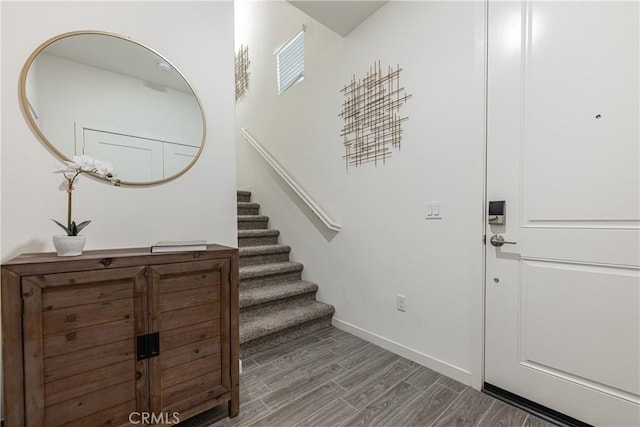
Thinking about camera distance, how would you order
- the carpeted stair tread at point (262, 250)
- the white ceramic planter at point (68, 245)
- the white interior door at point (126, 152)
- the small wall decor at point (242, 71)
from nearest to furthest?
the white ceramic planter at point (68, 245), the white interior door at point (126, 152), the carpeted stair tread at point (262, 250), the small wall decor at point (242, 71)

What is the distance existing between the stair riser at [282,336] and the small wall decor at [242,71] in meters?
3.25

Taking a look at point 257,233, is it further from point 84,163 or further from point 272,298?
point 84,163

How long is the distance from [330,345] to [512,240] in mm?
1448

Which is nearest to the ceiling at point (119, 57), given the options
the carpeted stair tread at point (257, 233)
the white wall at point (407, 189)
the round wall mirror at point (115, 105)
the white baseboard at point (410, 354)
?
the round wall mirror at point (115, 105)

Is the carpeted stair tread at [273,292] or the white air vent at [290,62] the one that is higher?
the white air vent at [290,62]

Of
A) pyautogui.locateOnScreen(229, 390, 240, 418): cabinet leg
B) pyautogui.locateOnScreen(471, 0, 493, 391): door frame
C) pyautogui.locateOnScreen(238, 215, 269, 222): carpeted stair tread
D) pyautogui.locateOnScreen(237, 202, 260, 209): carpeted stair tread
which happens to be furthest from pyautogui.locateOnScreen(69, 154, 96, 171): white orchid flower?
pyautogui.locateOnScreen(237, 202, 260, 209): carpeted stair tread

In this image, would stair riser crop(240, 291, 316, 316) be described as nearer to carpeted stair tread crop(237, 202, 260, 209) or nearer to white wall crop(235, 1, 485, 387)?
white wall crop(235, 1, 485, 387)

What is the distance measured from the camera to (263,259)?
279cm

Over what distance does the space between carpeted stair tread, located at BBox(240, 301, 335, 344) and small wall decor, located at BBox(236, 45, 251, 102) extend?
3.10 m

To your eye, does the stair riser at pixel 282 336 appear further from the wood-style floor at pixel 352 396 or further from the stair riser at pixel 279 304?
the stair riser at pixel 279 304

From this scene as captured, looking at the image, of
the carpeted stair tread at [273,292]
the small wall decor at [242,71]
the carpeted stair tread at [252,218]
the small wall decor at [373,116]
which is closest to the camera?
the small wall decor at [373,116]

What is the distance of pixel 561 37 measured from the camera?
1.30 metres

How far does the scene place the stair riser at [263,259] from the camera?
2627 mm

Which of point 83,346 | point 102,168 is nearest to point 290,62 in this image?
point 102,168
